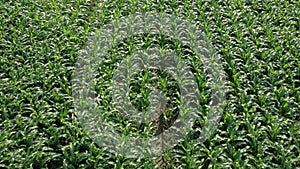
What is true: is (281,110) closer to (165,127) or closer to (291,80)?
(291,80)

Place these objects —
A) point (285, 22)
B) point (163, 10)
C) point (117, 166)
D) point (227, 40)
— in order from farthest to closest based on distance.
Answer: point (163, 10) → point (285, 22) → point (227, 40) → point (117, 166)

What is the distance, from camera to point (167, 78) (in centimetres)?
770

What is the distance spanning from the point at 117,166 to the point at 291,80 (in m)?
3.33

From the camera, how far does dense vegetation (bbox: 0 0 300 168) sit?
19.3ft

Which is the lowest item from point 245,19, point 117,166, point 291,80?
point 117,166

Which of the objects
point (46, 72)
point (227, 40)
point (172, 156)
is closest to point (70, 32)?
point (46, 72)

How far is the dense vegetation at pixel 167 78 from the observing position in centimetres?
588

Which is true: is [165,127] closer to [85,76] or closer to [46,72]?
[85,76]

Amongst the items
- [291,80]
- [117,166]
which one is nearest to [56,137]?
[117,166]

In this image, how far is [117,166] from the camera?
18.7 ft

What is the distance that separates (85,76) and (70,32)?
1.69 m

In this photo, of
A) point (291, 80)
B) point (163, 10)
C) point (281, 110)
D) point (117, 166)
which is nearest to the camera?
point (117, 166)

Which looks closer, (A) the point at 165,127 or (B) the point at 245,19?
(A) the point at 165,127

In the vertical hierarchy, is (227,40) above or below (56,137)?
above
